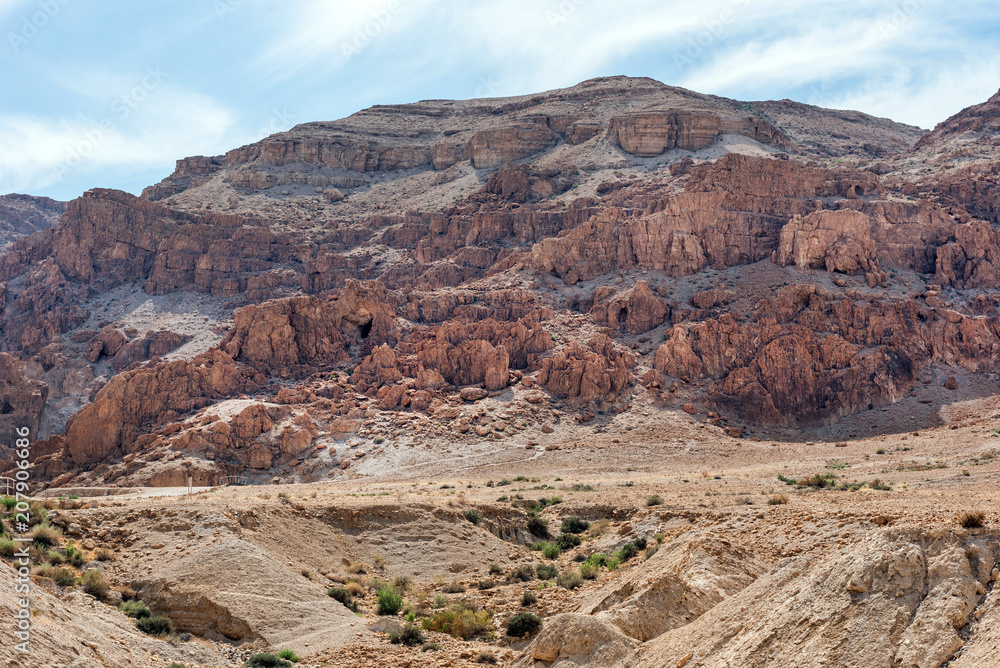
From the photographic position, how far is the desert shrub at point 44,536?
58.9 feet

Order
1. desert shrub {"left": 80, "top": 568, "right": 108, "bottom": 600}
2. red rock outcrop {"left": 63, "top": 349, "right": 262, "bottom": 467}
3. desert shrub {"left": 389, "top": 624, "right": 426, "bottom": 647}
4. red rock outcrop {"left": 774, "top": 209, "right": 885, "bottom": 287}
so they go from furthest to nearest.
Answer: red rock outcrop {"left": 774, "top": 209, "right": 885, "bottom": 287} < red rock outcrop {"left": 63, "top": 349, "right": 262, "bottom": 467} < desert shrub {"left": 389, "top": 624, "right": 426, "bottom": 647} < desert shrub {"left": 80, "top": 568, "right": 108, "bottom": 600}

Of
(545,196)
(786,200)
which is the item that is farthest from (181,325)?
(786,200)

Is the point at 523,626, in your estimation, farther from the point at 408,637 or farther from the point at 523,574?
the point at 523,574

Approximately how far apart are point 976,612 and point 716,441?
39259 millimetres

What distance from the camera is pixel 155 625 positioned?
1597cm

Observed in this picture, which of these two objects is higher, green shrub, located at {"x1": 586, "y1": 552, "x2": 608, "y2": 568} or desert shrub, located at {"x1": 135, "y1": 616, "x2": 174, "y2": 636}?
desert shrub, located at {"x1": 135, "y1": 616, "x2": 174, "y2": 636}

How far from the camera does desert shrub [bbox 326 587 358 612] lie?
19188 mm

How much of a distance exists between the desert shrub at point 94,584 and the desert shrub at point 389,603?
6.07 m

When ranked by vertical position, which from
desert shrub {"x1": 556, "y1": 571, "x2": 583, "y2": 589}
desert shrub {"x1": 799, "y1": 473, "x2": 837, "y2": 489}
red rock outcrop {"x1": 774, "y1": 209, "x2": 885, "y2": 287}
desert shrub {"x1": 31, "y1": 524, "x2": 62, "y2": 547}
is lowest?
desert shrub {"x1": 799, "y1": 473, "x2": 837, "y2": 489}

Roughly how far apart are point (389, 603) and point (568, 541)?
750 cm

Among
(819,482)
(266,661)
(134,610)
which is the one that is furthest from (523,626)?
(819,482)

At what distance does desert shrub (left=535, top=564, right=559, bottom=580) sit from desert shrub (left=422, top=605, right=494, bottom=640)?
123 inches

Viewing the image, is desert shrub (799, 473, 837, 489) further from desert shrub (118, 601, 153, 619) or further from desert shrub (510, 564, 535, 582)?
desert shrub (118, 601, 153, 619)

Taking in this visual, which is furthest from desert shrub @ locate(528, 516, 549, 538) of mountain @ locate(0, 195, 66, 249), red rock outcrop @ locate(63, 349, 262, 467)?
mountain @ locate(0, 195, 66, 249)
